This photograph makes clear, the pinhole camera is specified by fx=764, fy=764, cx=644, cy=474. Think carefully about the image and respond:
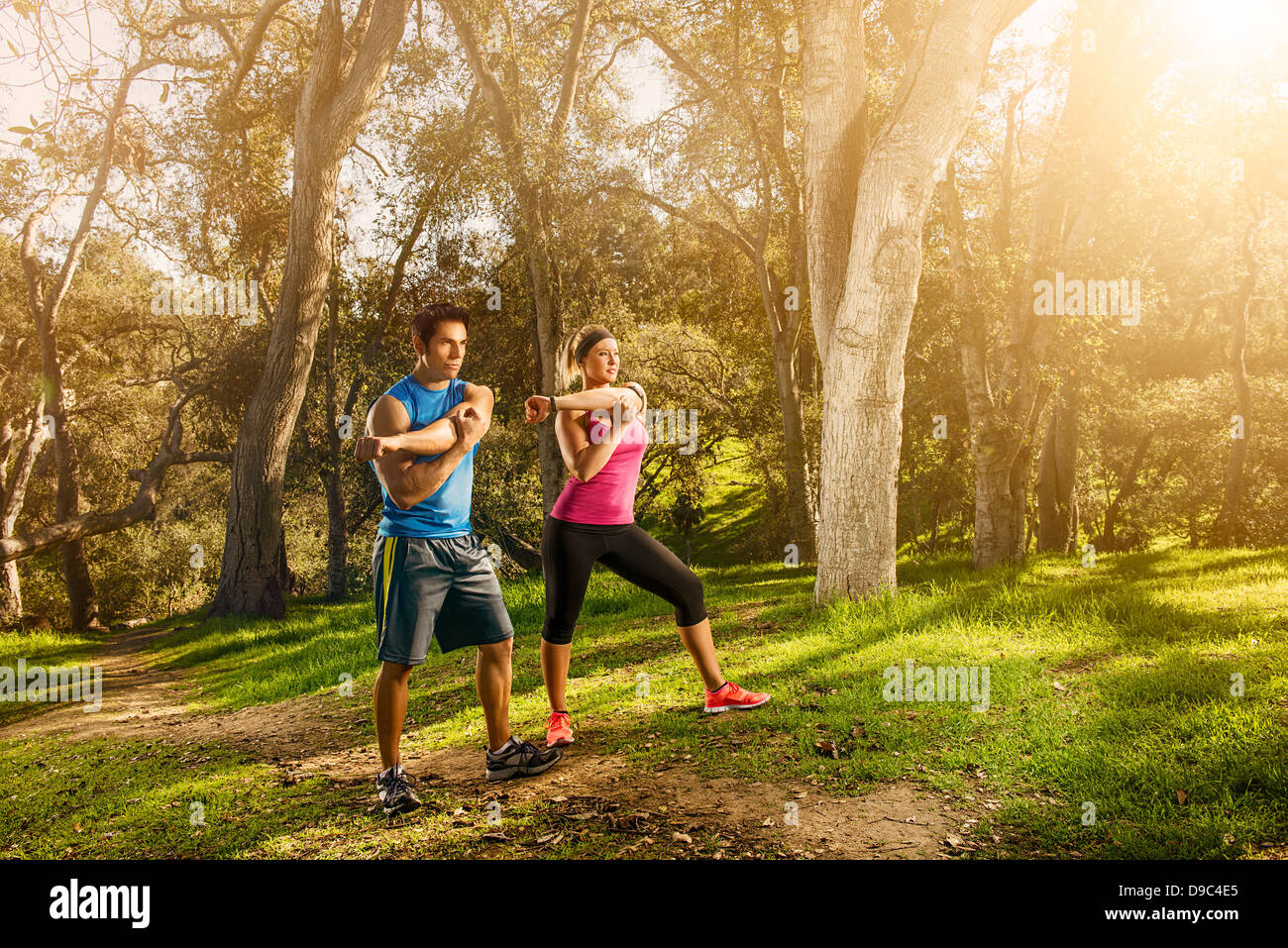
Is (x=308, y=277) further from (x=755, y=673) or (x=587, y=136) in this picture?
(x=755, y=673)

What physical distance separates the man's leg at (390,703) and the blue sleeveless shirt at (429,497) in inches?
27.2

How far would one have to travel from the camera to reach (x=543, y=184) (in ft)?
40.0

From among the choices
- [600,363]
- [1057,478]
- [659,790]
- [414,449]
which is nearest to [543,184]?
[600,363]

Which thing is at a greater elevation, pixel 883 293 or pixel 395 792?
pixel 883 293

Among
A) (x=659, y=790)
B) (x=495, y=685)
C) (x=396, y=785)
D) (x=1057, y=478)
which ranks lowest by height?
(x=659, y=790)

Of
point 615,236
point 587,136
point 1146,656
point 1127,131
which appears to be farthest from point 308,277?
point 1127,131

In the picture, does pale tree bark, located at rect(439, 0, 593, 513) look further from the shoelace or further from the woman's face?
the shoelace

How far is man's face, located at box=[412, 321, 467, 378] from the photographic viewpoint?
3.99 m

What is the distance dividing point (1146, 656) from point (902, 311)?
379cm

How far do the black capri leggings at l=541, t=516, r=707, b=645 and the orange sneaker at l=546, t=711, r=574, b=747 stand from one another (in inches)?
18.9

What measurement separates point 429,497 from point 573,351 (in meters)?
1.37

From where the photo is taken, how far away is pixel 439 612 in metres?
4.11

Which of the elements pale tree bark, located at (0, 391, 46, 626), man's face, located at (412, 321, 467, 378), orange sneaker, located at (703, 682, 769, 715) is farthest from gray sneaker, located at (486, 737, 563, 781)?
pale tree bark, located at (0, 391, 46, 626)

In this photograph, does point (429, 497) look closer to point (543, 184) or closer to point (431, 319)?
point (431, 319)
